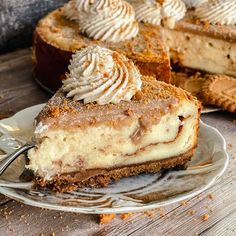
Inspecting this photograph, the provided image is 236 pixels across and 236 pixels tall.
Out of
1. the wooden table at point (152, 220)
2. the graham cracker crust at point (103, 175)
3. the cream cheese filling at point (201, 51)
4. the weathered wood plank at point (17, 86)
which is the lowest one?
the weathered wood plank at point (17, 86)

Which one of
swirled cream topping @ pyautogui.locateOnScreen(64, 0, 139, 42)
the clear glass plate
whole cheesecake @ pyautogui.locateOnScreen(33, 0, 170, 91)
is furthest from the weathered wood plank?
the clear glass plate

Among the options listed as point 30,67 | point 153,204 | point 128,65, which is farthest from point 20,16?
point 153,204

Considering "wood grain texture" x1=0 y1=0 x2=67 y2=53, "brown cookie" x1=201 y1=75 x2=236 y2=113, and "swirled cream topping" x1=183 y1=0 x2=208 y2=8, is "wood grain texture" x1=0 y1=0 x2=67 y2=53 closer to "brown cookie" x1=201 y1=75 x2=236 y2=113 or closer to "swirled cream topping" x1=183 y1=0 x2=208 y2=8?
"swirled cream topping" x1=183 y1=0 x2=208 y2=8

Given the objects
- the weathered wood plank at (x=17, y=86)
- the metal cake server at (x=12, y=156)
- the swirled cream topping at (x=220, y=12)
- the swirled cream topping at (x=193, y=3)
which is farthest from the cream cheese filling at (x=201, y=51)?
the metal cake server at (x=12, y=156)

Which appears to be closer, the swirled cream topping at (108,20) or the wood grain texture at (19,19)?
the swirled cream topping at (108,20)

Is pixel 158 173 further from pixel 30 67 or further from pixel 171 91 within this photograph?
pixel 30 67

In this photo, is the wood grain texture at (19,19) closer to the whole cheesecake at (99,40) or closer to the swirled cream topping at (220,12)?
the whole cheesecake at (99,40)
